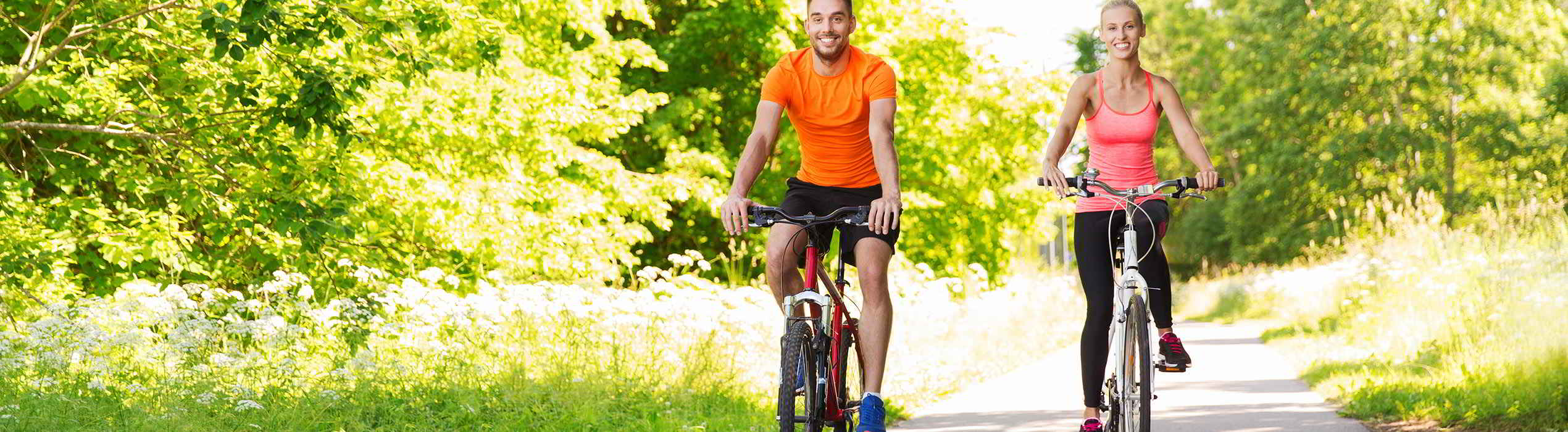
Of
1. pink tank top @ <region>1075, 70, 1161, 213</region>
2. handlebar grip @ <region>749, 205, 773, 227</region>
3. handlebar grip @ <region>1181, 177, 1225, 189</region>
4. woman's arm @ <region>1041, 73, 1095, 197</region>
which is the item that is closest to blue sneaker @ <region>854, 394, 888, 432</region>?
handlebar grip @ <region>749, 205, 773, 227</region>

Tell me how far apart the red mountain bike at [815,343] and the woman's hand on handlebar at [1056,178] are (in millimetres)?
942

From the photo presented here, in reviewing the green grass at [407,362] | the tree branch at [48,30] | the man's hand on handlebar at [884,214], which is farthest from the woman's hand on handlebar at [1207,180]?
the tree branch at [48,30]

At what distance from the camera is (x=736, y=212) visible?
5113 mm

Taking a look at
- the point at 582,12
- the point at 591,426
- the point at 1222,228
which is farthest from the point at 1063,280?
the point at 1222,228

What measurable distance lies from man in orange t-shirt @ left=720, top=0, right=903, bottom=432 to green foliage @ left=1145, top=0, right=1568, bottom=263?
33.7 meters

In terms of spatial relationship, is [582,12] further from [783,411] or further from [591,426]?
[783,411]

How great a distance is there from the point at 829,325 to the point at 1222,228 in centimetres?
4932

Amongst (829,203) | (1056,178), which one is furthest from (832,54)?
(1056,178)

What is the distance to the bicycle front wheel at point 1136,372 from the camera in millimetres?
5586

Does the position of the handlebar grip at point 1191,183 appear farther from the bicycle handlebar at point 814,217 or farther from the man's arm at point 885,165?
the bicycle handlebar at point 814,217

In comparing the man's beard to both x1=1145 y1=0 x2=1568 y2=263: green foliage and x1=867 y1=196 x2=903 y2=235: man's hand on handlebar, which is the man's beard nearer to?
x1=867 y1=196 x2=903 y2=235: man's hand on handlebar

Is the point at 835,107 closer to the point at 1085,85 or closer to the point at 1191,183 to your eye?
the point at 1085,85

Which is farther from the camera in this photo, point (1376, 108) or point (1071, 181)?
point (1376, 108)

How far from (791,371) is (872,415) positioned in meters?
0.49
